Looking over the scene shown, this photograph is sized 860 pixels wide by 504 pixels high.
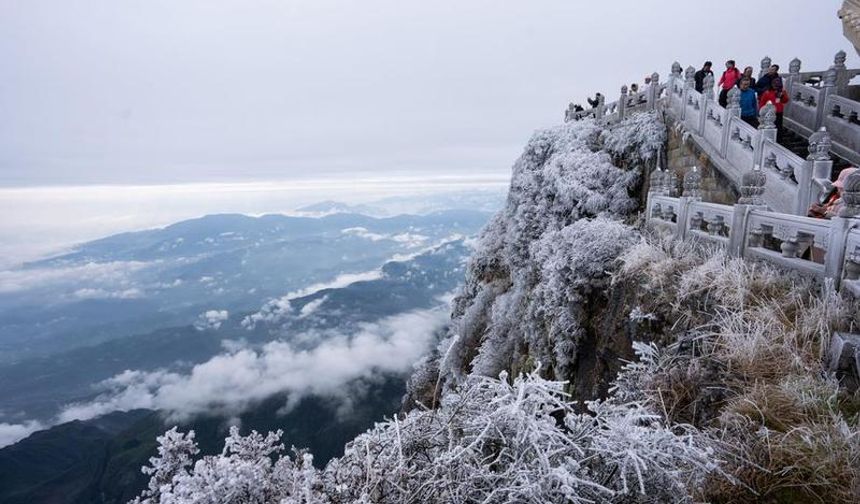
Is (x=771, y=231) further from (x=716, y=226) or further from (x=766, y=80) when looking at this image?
(x=766, y=80)

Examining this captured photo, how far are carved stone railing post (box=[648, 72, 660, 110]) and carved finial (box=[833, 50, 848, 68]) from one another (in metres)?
4.57

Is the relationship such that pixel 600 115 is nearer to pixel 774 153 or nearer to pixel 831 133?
pixel 831 133

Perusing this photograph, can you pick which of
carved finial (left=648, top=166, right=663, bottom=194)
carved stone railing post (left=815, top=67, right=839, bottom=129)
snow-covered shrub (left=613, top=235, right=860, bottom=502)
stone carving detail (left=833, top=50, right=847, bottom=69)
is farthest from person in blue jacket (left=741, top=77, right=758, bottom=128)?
snow-covered shrub (left=613, top=235, right=860, bottom=502)

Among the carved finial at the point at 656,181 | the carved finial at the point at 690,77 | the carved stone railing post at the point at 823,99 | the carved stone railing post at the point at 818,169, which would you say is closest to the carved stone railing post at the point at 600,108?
the carved finial at the point at 690,77

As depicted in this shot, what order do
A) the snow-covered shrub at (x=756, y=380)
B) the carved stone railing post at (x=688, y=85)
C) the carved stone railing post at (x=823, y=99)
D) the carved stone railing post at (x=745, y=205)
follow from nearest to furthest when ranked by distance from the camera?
1. the snow-covered shrub at (x=756, y=380)
2. the carved stone railing post at (x=745, y=205)
3. the carved stone railing post at (x=823, y=99)
4. the carved stone railing post at (x=688, y=85)

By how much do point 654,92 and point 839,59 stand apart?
15.7 feet

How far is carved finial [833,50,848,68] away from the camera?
11.6 m

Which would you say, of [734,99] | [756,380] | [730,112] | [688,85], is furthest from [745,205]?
[688,85]

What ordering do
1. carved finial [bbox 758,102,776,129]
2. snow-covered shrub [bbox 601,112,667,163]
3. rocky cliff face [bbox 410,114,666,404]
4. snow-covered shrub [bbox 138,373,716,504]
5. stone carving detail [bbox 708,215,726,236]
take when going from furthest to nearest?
snow-covered shrub [bbox 601,112,667,163] → rocky cliff face [bbox 410,114,666,404] → carved finial [bbox 758,102,776,129] → stone carving detail [bbox 708,215,726,236] → snow-covered shrub [bbox 138,373,716,504]

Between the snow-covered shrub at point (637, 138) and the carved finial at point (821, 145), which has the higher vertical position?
the snow-covered shrub at point (637, 138)

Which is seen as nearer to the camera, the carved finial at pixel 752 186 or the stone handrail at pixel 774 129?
the carved finial at pixel 752 186

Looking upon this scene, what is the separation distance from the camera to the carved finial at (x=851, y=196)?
428cm

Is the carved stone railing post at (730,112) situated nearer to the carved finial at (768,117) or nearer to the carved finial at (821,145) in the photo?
the carved finial at (768,117)

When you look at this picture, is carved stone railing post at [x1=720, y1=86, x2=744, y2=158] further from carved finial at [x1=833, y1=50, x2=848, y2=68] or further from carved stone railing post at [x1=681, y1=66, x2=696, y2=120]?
carved finial at [x1=833, y1=50, x2=848, y2=68]
